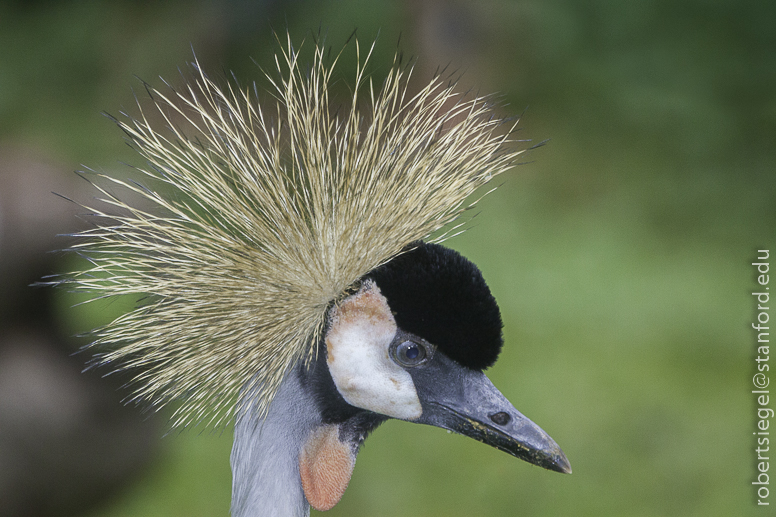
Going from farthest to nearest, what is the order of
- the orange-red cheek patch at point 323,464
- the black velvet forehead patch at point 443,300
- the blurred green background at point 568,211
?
the blurred green background at point 568,211
the orange-red cheek patch at point 323,464
the black velvet forehead patch at point 443,300

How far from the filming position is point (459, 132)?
35.5 inches

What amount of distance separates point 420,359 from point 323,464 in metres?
0.20

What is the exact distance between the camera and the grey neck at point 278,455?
861mm

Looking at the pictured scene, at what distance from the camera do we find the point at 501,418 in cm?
85

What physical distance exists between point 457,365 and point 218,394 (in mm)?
304

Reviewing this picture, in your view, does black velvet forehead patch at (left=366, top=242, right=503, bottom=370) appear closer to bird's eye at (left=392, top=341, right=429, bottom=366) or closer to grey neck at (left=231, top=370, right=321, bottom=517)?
bird's eye at (left=392, top=341, right=429, bottom=366)

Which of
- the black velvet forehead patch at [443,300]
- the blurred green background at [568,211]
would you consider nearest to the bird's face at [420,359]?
the black velvet forehead patch at [443,300]

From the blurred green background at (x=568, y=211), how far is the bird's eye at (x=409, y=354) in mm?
1182

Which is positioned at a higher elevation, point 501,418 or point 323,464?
point 501,418

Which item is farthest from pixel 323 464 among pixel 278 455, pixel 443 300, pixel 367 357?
pixel 443 300

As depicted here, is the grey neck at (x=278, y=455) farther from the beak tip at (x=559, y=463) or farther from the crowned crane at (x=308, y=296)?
the beak tip at (x=559, y=463)

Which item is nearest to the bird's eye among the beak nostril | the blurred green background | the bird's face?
the bird's face

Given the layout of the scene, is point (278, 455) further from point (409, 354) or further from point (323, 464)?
point (409, 354)

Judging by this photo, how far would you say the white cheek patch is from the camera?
0.82 m
